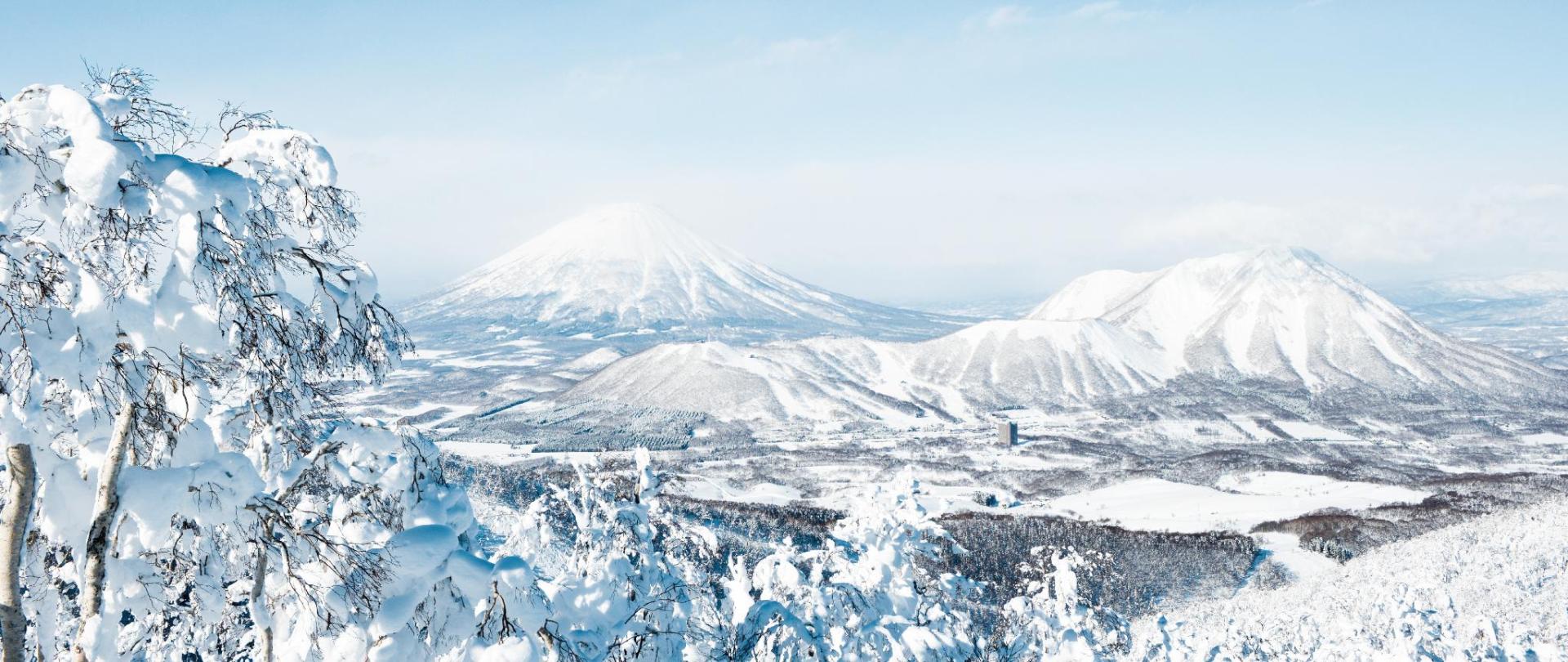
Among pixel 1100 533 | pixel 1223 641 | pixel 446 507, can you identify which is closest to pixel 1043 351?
pixel 1100 533

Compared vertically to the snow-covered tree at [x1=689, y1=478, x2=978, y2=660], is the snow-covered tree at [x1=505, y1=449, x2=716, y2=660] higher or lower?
higher

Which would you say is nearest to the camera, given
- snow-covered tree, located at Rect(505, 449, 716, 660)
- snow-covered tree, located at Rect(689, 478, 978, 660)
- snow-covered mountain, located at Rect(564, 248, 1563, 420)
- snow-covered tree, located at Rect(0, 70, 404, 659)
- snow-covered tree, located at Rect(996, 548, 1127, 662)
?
snow-covered tree, located at Rect(0, 70, 404, 659)

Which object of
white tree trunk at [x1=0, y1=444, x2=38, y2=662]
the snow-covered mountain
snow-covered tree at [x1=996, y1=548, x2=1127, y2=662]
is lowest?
the snow-covered mountain

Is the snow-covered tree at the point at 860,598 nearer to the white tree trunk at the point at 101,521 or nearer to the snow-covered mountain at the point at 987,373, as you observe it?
the white tree trunk at the point at 101,521

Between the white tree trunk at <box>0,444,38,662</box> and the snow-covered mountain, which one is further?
the snow-covered mountain

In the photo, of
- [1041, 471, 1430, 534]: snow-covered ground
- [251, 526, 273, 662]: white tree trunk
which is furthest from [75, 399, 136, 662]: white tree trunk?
[1041, 471, 1430, 534]: snow-covered ground

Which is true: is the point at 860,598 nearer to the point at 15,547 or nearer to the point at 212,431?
the point at 212,431

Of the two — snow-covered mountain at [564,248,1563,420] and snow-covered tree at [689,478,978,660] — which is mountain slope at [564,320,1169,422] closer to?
snow-covered mountain at [564,248,1563,420]
